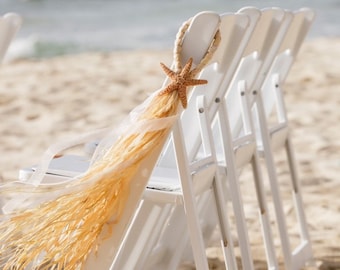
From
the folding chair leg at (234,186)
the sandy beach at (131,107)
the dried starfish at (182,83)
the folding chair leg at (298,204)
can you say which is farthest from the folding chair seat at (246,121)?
the sandy beach at (131,107)

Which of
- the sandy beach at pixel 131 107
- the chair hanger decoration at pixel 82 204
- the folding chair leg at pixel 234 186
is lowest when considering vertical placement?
the chair hanger decoration at pixel 82 204

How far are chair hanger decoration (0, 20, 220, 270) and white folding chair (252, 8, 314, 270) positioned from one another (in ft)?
3.47

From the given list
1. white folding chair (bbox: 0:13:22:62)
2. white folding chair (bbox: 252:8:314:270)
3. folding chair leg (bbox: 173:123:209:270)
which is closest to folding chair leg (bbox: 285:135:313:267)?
white folding chair (bbox: 252:8:314:270)

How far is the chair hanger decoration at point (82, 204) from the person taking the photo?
2.16 m

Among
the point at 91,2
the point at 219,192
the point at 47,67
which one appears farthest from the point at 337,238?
the point at 91,2

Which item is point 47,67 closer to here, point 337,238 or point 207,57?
point 337,238

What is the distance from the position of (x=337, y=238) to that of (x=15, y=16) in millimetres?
2001

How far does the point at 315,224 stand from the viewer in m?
4.21

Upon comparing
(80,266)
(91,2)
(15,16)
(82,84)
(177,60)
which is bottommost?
(80,266)

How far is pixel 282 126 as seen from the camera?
3.55 metres

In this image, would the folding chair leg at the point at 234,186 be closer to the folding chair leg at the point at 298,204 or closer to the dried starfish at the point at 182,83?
the dried starfish at the point at 182,83

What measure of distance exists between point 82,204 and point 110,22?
14.8 m

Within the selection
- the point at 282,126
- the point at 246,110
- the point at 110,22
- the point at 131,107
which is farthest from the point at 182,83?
the point at 110,22

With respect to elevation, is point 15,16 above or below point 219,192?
above
